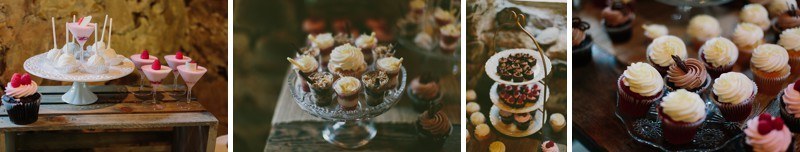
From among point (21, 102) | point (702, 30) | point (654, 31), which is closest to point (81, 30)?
point (21, 102)

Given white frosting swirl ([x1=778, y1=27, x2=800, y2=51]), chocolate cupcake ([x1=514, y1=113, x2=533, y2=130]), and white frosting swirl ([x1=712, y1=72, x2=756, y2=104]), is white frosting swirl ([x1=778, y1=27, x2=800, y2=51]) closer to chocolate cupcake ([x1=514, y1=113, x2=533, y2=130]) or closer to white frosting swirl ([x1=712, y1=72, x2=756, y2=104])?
white frosting swirl ([x1=712, y1=72, x2=756, y2=104])

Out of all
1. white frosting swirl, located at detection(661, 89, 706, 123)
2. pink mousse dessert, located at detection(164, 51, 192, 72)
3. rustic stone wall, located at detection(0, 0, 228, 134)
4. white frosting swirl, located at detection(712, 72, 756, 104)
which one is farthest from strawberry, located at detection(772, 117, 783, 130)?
rustic stone wall, located at detection(0, 0, 228, 134)

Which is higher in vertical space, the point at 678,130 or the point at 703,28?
the point at 703,28

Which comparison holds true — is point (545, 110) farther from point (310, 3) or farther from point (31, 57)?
point (31, 57)

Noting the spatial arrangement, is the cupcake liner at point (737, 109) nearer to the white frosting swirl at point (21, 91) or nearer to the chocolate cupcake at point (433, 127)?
the chocolate cupcake at point (433, 127)

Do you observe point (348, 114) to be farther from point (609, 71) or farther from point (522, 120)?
point (609, 71)
